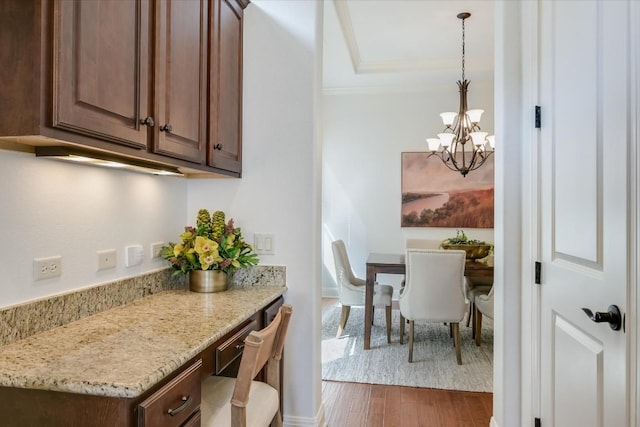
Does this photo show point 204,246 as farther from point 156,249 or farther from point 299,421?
point 299,421

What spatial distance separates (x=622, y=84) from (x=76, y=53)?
1.51 metres

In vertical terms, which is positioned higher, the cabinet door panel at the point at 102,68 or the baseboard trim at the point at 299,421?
the cabinet door panel at the point at 102,68

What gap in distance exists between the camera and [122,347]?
46.8 inches

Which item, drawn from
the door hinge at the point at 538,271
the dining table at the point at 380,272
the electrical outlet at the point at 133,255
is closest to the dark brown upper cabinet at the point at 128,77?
the electrical outlet at the point at 133,255

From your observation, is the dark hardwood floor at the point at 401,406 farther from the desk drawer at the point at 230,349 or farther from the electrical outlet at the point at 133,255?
the electrical outlet at the point at 133,255

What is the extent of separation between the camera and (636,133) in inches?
41.6

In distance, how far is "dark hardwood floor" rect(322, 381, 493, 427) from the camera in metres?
2.45

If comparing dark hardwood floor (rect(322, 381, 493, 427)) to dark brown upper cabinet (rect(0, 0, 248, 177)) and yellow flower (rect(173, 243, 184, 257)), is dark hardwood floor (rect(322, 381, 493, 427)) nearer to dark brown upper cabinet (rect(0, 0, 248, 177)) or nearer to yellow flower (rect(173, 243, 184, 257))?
yellow flower (rect(173, 243, 184, 257))

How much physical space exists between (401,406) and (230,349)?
164 centimetres

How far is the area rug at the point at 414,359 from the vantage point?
302 cm

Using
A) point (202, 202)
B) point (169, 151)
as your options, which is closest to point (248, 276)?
point (202, 202)

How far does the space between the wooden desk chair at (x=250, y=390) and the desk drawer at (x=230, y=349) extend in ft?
0.28

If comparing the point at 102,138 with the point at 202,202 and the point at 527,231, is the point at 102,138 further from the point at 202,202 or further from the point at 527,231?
the point at 527,231

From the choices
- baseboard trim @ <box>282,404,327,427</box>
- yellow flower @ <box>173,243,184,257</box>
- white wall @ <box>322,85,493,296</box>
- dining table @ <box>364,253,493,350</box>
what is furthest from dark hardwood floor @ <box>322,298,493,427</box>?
white wall @ <box>322,85,493,296</box>
